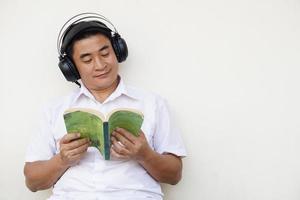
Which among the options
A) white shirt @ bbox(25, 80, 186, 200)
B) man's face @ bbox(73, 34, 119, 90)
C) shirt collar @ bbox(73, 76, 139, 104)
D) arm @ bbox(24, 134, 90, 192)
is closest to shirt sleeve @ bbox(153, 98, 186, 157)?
white shirt @ bbox(25, 80, 186, 200)

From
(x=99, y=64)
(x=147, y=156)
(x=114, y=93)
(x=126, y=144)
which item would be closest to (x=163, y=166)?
(x=147, y=156)

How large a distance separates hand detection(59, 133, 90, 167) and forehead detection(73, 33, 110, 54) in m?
0.37

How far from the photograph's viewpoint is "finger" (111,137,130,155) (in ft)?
4.22

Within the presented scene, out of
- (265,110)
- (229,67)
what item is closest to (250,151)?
(265,110)

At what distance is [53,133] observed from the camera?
1.55 meters

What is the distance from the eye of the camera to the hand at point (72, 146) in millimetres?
1268

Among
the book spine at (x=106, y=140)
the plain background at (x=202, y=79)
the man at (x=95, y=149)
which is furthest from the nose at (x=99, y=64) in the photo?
the book spine at (x=106, y=140)

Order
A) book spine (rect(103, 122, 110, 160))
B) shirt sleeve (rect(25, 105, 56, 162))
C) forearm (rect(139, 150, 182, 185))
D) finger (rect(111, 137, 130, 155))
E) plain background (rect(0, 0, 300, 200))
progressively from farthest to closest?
plain background (rect(0, 0, 300, 200))
shirt sleeve (rect(25, 105, 56, 162))
forearm (rect(139, 150, 182, 185))
finger (rect(111, 137, 130, 155))
book spine (rect(103, 122, 110, 160))

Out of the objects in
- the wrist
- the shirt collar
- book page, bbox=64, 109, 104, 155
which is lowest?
the wrist

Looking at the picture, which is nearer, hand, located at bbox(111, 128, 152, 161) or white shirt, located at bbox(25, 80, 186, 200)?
hand, located at bbox(111, 128, 152, 161)

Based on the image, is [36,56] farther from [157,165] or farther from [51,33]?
[157,165]

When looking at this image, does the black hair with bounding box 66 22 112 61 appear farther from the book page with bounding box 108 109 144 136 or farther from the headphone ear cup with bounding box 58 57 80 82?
the book page with bounding box 108 109 144 136

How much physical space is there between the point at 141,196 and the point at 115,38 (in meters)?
→ 0.62

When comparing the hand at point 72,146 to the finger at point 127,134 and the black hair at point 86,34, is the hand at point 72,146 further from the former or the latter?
the black hair at point 86,34
